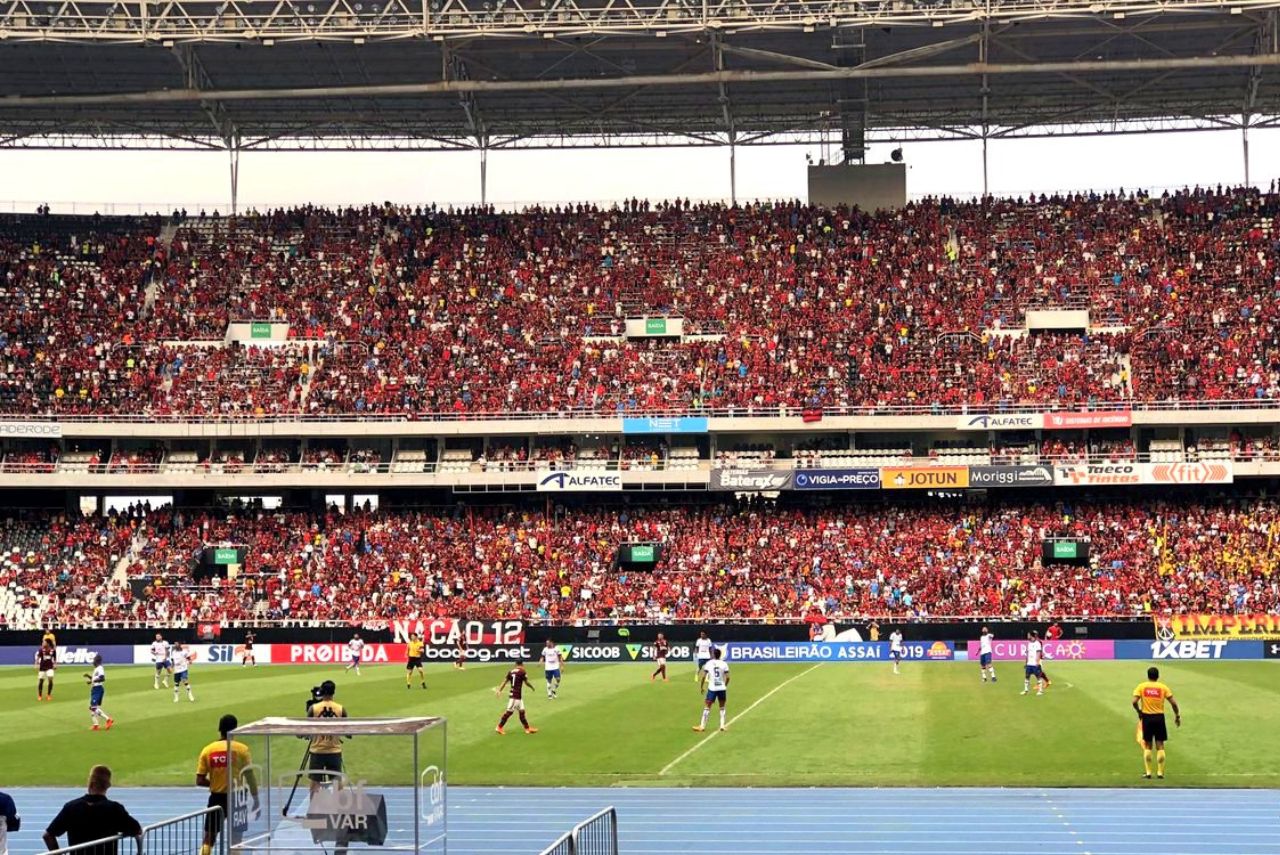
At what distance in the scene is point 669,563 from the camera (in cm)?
5816

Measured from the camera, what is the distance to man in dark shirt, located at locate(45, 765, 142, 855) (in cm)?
1212

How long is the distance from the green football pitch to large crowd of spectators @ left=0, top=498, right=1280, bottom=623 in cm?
824

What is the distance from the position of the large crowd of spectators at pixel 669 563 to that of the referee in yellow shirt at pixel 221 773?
38367 millimetres

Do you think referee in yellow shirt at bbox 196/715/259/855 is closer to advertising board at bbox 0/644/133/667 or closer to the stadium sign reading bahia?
advertising board at bbox 0/644/133/667

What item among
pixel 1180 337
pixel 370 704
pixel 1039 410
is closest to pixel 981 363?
pixel 1039 410

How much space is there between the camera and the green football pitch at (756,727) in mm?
24484

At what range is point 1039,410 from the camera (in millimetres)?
58594

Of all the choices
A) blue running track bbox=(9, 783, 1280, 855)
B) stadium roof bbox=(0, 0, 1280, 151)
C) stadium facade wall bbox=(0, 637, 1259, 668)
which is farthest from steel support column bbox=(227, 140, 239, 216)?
blue running track bbox=(9, 783, 1280, 855)

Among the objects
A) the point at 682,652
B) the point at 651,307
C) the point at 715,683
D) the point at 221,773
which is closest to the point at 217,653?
the point at 682,652

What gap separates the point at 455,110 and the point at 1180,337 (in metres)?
30.8

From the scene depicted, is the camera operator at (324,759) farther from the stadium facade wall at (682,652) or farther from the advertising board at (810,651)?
the advertising board at (810,651)

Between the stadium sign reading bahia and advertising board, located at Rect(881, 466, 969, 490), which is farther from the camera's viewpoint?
the stadium sign reading bahia

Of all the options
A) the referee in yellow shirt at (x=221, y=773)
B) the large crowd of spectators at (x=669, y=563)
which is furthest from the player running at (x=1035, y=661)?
the referee in yellow shirt at (x=221, y=773)

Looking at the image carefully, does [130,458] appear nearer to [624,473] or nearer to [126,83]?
[126,83]
